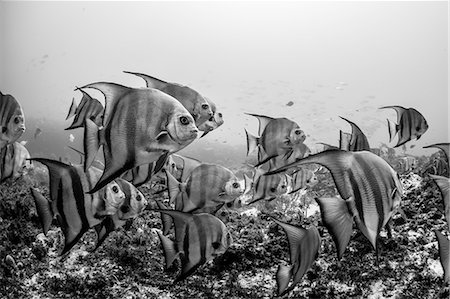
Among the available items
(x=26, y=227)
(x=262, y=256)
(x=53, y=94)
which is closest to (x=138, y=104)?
(x=262, y=256)

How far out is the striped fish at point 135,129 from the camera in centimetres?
189

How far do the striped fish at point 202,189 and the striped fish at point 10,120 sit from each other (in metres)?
1.95

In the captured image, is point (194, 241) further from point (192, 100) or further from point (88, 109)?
point (88, 109)

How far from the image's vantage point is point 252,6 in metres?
60.0

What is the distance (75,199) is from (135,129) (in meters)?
0.88

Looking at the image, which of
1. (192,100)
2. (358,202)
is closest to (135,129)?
(192,100)

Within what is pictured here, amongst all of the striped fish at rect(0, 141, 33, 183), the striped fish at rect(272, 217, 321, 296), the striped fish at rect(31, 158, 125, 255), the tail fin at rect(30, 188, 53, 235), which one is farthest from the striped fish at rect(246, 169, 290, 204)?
the striped fish at rect(0, 141, 33, 183)

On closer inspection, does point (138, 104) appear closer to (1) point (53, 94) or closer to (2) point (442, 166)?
(2) point (442, 166)

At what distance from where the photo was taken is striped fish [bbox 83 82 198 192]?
6.22 feet

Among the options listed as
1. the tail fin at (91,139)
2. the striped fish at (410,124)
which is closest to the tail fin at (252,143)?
the striped fish at (410,124)

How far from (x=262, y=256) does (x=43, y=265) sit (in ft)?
8.48

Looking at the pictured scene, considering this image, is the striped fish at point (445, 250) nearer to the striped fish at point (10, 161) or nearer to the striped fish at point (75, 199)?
the striped fish at point (75, 199)

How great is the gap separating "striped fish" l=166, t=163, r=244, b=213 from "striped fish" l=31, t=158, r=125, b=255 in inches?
33.5

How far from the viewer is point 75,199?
249 cm
